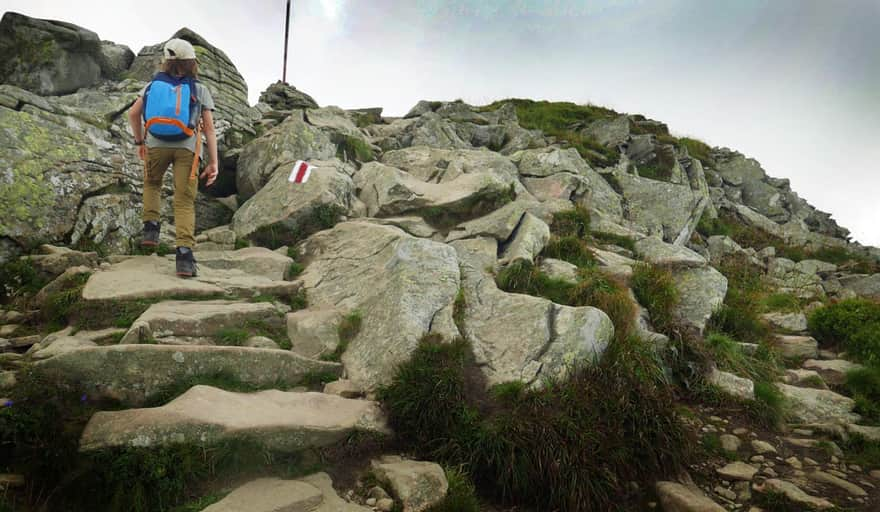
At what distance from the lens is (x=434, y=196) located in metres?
14.2

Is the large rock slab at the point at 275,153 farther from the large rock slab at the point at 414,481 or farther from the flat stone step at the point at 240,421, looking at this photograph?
the large rock slab at the point at 414,481

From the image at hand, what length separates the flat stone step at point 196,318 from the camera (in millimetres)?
6996

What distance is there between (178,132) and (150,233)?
2521mm

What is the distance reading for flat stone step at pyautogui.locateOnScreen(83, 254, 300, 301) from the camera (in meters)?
7.97

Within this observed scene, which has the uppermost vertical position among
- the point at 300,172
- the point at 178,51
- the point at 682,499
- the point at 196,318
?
the point at 178,51

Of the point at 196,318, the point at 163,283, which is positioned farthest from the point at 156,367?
the point at 163,283

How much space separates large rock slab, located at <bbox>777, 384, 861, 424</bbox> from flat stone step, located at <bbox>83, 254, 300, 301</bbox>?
10965 millimetres

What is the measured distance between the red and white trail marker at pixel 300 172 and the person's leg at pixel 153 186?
13.7ft

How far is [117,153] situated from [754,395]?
16381mm

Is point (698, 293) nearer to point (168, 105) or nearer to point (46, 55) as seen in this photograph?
point (168, 105)

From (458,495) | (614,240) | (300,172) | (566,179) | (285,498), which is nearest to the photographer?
(285,498)

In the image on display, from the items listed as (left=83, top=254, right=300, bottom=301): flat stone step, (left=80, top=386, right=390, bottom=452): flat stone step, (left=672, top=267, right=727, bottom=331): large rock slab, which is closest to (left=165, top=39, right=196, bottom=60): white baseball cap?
(left=83, top=254, right=300, bottom=301): flat stone step

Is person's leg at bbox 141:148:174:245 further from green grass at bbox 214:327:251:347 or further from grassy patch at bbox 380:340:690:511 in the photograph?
grassy patch at bbox 380:340:690:511

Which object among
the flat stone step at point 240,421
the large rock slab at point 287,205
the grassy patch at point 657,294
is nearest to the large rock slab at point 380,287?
the large rock slab at point 287,205
